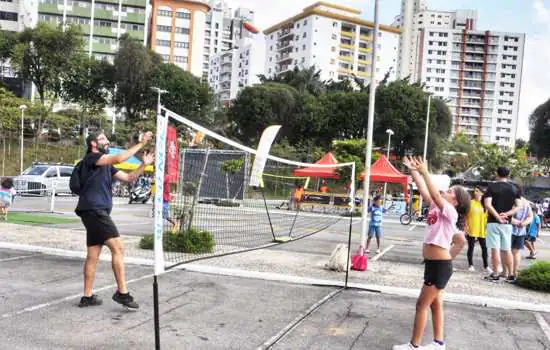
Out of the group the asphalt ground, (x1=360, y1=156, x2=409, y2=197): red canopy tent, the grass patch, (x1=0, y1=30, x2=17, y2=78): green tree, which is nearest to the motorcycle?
the grass patch

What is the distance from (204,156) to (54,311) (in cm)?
307

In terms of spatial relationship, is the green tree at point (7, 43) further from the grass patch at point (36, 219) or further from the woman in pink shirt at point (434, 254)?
the woman in pink shirt at point (434, 254)

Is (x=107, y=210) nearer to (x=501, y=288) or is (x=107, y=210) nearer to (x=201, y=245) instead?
(x=201, y=245)

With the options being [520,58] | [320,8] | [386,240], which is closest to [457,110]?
[520,58]

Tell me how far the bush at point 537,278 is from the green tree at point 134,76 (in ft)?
170

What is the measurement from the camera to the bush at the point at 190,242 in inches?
393

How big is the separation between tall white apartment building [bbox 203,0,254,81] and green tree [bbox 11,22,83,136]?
8983cm

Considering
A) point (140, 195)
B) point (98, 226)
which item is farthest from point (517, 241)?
point (140, 195)

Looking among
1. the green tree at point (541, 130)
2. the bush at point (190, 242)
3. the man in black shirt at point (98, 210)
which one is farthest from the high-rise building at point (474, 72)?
the man in black shirt at point (98, 210)

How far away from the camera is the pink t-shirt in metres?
5.02

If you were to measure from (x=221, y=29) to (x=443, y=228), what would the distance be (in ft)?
495

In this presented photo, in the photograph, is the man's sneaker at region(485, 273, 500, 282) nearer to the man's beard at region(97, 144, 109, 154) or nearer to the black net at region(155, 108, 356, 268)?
the black net at region(155, 108, 356, 268)

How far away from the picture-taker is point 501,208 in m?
8.96

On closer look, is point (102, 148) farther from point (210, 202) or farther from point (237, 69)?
point (237, 69)
